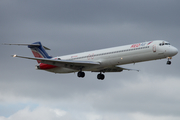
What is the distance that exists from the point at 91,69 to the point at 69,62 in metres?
3.69

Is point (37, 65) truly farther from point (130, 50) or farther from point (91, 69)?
point (130, 50)

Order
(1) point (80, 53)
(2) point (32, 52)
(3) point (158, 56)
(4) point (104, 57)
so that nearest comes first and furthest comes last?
(3) point (158, 56)
(4) point (104, 57)
(1) point (80, 53)
(2) point (32, 52)

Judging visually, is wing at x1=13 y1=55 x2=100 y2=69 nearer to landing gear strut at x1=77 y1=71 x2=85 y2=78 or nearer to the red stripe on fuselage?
landing gear strut at x1=77 y1=71 x2=85 y2=78

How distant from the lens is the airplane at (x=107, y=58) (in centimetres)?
5225

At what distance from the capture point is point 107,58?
55375mm

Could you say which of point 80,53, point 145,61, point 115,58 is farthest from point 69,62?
point 145,61

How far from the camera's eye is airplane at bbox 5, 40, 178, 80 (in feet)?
171

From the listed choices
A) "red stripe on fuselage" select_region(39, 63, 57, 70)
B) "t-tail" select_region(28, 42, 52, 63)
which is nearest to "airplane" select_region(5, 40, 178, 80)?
"red stripe on fuselage" select_region(39, 63, 57, 70)

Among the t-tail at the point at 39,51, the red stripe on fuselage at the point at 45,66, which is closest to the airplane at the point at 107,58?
the red stripe on fuselage at the point at 45,66

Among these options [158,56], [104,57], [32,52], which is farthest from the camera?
[32,52]

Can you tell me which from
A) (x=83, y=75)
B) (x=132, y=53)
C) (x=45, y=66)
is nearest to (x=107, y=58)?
(x=132, y=53)

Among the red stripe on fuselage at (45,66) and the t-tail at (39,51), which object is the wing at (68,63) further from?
the t-tail at (39,51)

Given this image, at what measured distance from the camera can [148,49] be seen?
172ft

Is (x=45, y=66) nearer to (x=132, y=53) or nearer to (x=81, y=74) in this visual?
(x=81, y=74)
